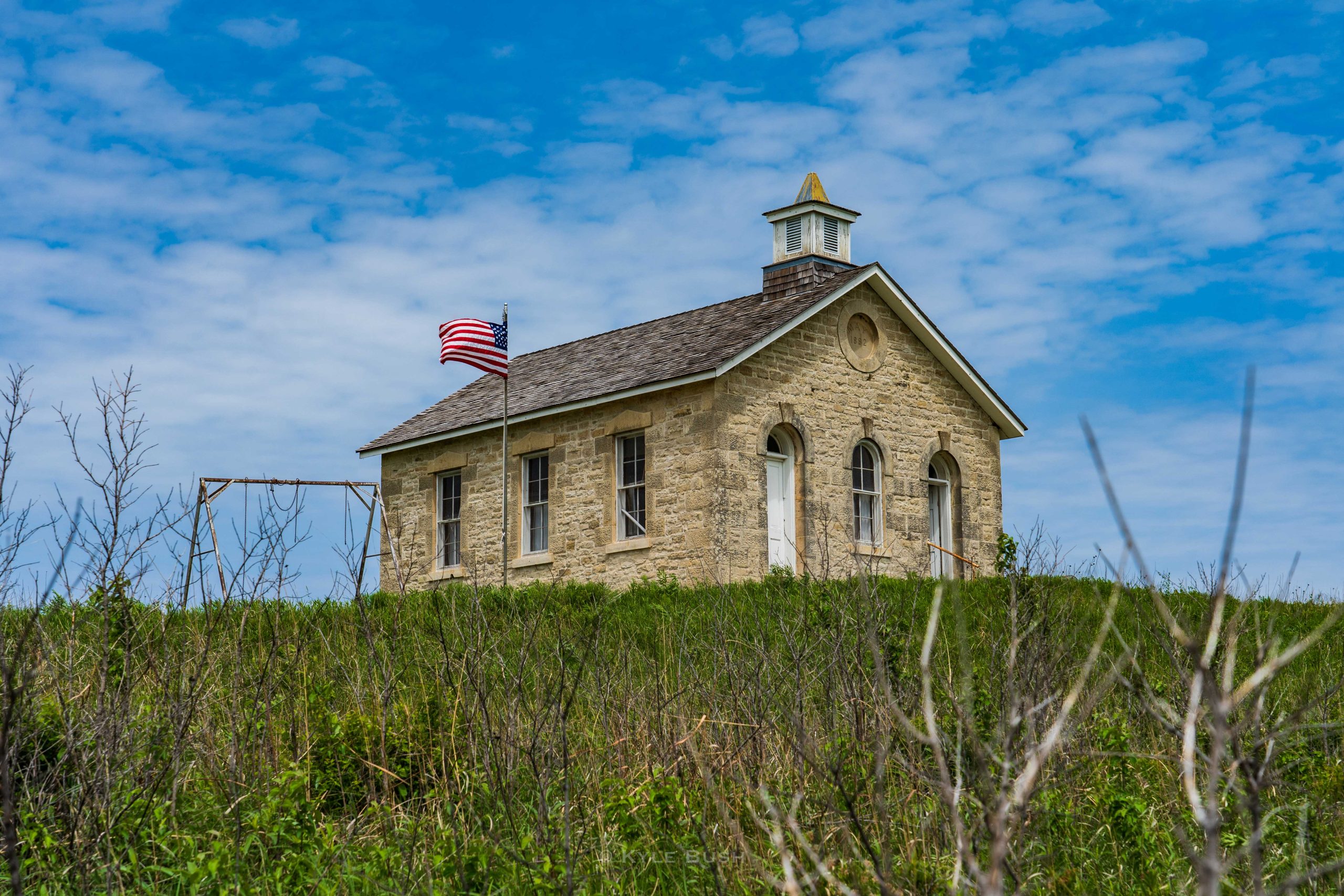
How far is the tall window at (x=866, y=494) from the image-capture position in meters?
18.9

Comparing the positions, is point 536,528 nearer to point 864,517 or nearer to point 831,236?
point 864,517

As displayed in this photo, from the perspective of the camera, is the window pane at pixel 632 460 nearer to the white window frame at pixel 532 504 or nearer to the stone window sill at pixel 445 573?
the white window frame at pixel 532 504

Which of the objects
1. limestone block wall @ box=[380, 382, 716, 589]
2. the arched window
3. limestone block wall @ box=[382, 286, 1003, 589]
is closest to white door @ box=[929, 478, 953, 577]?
the arched window

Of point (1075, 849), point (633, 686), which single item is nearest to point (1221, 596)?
point (1075, 849)

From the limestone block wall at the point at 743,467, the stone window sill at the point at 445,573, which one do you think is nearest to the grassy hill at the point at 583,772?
the limestone block wall at the point at 743,467

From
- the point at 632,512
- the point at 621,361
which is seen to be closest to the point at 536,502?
the point at 632,512

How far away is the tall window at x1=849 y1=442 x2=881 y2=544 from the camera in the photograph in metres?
18.9

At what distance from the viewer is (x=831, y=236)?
21.0m

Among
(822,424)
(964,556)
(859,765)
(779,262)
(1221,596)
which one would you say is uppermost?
(779,262)

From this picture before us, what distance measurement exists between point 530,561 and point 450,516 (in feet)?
8.28

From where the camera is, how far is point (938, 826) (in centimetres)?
556

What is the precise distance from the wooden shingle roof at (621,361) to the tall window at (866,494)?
2.69 meters

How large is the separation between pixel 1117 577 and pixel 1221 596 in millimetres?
402

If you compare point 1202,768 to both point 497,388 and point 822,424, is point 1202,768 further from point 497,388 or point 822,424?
point 497,388
